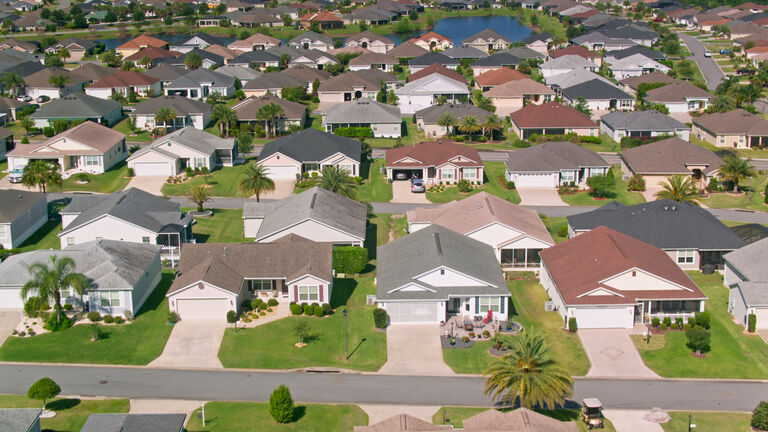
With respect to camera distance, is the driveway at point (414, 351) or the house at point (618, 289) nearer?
the driveway at point (414, 351)

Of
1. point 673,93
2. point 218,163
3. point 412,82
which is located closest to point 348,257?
point 218,163

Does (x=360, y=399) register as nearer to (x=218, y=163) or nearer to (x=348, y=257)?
(x=348, y=257)

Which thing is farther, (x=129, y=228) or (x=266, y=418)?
(x=129, y=228)

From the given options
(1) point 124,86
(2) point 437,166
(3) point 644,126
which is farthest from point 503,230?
(1) point 124,86

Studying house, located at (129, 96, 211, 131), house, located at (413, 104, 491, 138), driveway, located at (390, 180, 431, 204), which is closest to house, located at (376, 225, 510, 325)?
driveway, located at (390, 180, 431, 204)

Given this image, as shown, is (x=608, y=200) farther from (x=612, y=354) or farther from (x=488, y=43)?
(x=488, y=43)

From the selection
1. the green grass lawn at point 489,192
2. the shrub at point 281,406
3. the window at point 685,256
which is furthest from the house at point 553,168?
the shrub at point 281,406

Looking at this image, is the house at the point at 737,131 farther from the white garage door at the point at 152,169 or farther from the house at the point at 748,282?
the white garage door at the point at 152,169
